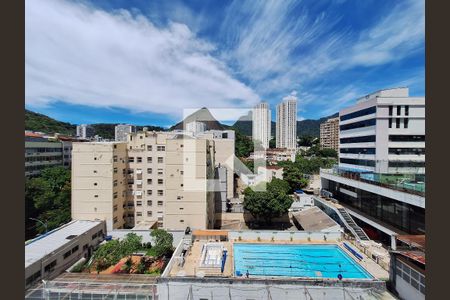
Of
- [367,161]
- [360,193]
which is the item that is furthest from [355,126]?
[360,193]

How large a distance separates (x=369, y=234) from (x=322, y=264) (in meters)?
8.10

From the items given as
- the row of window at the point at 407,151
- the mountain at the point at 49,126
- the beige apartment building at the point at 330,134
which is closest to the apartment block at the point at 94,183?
the mountain at the point at 49,126

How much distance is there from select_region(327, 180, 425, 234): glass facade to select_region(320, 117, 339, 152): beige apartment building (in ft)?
205

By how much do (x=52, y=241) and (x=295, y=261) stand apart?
556 inches

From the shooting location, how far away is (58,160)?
1362 inches

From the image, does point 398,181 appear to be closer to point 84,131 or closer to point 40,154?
point 40,154

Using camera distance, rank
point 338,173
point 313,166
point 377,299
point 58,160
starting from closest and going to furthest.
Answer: point 377,299, point 338,173, point 58,160, point 313,166

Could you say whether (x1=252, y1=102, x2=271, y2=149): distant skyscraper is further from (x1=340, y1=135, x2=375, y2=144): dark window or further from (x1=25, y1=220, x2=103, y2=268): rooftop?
(x1=25, y1=220, x2=103, y2=268): rooftop

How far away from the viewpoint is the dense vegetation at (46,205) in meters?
17.2

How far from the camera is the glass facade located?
12.4 meters

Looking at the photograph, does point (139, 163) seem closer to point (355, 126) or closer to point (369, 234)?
point (369, 234)

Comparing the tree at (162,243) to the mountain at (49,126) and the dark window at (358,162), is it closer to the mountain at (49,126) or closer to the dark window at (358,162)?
the dark window at (358,162)

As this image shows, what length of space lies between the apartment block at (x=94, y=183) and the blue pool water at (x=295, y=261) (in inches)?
438

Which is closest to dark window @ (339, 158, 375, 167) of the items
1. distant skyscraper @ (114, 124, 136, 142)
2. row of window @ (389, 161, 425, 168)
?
row of window @ (389, 161, 425, 168)
